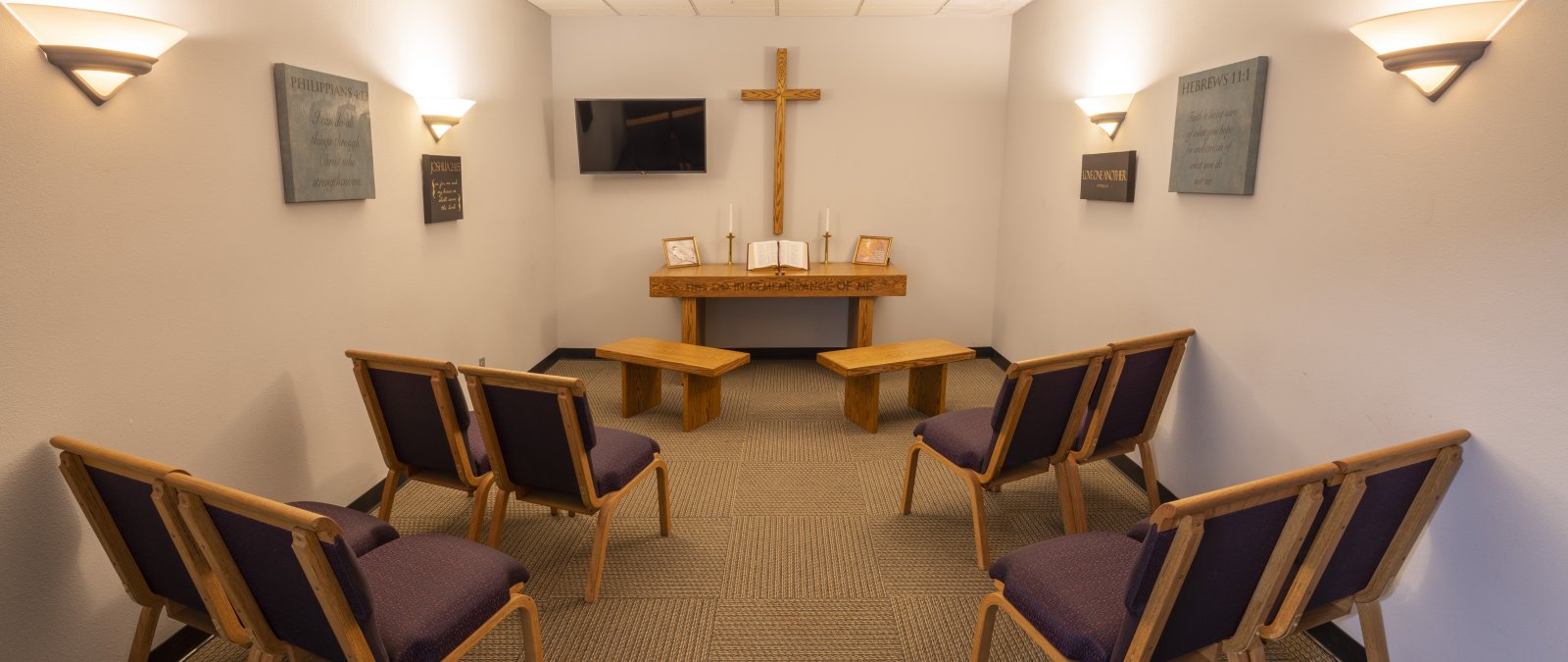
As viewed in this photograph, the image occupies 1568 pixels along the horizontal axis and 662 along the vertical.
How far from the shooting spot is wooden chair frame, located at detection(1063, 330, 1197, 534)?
276 cm

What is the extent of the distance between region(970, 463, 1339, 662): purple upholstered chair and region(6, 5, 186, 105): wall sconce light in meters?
2.40

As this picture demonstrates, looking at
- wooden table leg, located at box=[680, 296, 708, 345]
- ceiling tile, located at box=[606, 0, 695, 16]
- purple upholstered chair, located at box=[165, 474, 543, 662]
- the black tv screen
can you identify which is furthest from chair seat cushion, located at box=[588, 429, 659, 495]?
ceiling tile, located at box=[606, 0, 695, 16]

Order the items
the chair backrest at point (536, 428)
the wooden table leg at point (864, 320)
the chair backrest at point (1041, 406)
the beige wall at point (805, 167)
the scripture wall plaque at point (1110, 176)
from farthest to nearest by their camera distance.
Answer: the beige wall at point (805, 167) → the wooden table leg at point (864, 320) → the scripture wall plaque at point (1110, 176) → the chair backrest at point (1041, 406) → the chair backrest at point (536, 428)

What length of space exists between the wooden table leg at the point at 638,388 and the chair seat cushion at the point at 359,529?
2215mm

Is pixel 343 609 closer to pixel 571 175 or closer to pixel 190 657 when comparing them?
pixel 190 657

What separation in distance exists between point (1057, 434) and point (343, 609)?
2179 millimetres

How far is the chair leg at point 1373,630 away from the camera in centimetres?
190

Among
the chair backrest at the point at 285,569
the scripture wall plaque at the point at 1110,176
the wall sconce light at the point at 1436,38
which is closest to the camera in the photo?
the chair backrest at the point at 285,569

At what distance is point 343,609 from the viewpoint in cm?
148

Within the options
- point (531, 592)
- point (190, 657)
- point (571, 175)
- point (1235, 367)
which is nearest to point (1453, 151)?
point (1235, 367)

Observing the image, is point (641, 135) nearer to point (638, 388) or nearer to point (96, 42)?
point (638, 388)

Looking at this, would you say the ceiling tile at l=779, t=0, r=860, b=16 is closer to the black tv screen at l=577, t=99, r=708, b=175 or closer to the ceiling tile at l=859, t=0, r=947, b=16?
the ceiling tile at l=859, t=0, r=947, b=16

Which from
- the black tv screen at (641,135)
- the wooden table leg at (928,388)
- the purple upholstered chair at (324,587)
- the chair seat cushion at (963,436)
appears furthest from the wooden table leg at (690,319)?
the purple upholstered chair at (324,587)

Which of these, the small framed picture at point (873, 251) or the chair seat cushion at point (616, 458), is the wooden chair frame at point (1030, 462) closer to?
the chair seat cushion at point (616, 458)
